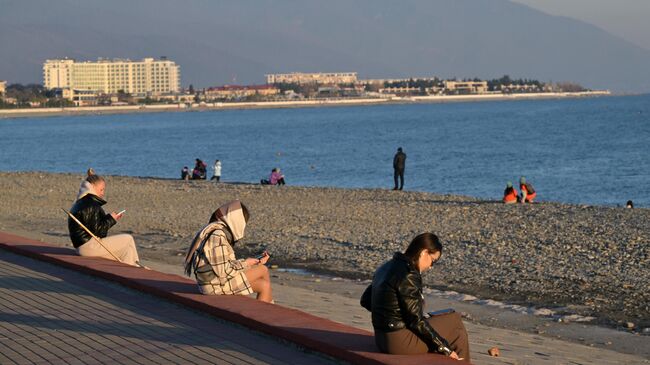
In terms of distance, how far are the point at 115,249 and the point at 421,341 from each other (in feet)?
18.0

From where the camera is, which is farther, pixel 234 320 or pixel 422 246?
Result: pixel 234 320

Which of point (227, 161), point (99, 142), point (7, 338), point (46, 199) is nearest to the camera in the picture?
point (7, 338)

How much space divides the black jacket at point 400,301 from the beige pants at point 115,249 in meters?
5.24

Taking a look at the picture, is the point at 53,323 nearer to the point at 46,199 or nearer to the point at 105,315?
the point at 105,315

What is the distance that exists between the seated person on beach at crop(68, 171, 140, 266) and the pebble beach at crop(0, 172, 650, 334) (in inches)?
114

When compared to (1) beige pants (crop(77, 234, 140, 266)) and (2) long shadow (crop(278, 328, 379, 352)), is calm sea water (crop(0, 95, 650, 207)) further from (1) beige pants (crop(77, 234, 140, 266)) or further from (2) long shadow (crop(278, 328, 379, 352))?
(2) long shadow (crop(278, 328, 379, 352))

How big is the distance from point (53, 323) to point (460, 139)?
79702 mm

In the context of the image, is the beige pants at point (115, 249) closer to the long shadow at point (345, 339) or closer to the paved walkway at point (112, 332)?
the paved walkway at point (112, 332)

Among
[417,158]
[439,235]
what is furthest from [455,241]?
[417,158]

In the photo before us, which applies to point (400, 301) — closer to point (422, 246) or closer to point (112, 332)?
point (422, 246)

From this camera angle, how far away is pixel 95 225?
1145 cm

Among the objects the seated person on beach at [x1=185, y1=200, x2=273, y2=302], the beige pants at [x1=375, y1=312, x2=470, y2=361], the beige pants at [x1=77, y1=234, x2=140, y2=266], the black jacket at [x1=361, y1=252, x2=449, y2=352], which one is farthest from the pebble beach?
the black jacket at [x1=361, y1=252, x2=449, y2=352]

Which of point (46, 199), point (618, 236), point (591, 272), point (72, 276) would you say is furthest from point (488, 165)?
point (72, 276)

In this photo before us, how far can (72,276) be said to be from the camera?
436 inches
